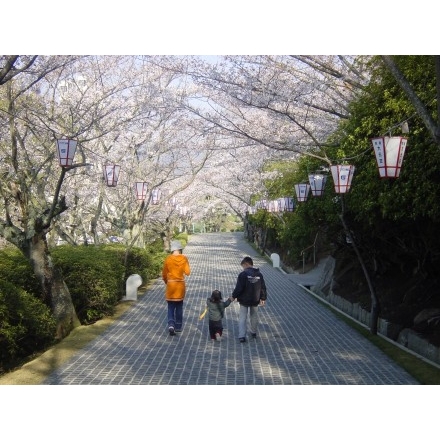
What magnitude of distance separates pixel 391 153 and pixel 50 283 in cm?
670

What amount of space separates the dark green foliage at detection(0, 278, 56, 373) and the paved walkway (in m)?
0.79

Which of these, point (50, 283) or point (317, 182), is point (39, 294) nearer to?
point (50, 283)

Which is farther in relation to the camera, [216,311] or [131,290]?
[131,290]

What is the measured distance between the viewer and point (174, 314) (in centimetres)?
1100

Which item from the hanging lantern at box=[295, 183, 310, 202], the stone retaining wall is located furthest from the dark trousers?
the hanging lantern at box=[295, 183, 310, 202]

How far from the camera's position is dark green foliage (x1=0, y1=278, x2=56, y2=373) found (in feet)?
27.2

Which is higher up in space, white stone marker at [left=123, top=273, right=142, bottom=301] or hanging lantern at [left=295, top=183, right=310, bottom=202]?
hanging lantern at [left=295, top=183, right=310, bottom=202]

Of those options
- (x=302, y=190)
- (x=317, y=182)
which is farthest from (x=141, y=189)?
(x=317, y=182)

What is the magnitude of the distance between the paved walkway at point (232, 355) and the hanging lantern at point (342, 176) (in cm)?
276

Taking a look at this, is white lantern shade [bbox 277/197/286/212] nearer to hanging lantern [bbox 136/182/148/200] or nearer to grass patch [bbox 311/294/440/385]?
hanging lantern [bbox 136/182/148/200]

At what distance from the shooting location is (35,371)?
7969mm

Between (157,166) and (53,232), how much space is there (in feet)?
15.4
